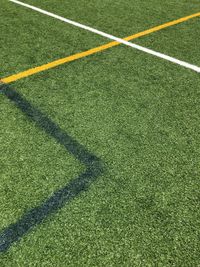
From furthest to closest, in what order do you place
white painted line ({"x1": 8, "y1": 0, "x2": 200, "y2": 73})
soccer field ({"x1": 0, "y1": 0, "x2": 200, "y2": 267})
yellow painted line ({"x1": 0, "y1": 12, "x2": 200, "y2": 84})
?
1. white painted line ({"x1": 8, "y1": 0, "x2": 200, "y2": 73})
2. yellow painted line ({"x1": 0, "y1": 12, "x2": 200, "y2": 84})
3. soccer field ({"x1": 0, "y1": 0, "x2": 200, "y2": 267})

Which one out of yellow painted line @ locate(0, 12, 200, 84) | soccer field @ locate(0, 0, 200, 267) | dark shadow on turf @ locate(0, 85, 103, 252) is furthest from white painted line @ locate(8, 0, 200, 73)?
dark shadow on turf @ locate(0, 85, 103, 252)

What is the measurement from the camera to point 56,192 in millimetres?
2535

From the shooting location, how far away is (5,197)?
2486mm

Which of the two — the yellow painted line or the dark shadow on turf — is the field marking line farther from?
the dark shadow on turf

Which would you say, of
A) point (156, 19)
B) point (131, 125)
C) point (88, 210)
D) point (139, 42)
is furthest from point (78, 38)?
point (88, 210)

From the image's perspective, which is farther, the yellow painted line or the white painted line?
the white painted line

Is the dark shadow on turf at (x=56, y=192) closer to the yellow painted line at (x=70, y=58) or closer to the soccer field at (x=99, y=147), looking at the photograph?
the soccer field at (x=99, y=147)

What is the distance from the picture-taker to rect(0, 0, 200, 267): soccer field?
222 centimetres

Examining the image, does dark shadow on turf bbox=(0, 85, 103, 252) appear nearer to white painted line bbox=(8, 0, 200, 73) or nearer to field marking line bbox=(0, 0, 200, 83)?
field marking line bbox=(0, 0, 200, 83)

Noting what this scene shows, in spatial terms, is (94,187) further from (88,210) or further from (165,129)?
(165,129)

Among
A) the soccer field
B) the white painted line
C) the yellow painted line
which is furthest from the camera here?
the white painted line

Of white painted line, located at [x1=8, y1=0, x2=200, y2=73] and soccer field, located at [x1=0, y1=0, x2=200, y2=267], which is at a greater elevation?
white painted line, located at [x1=8, y1=0, x2=200, y2=73]

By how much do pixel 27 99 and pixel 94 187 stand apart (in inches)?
56.5

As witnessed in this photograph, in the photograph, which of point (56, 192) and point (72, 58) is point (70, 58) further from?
point (56, 192)
